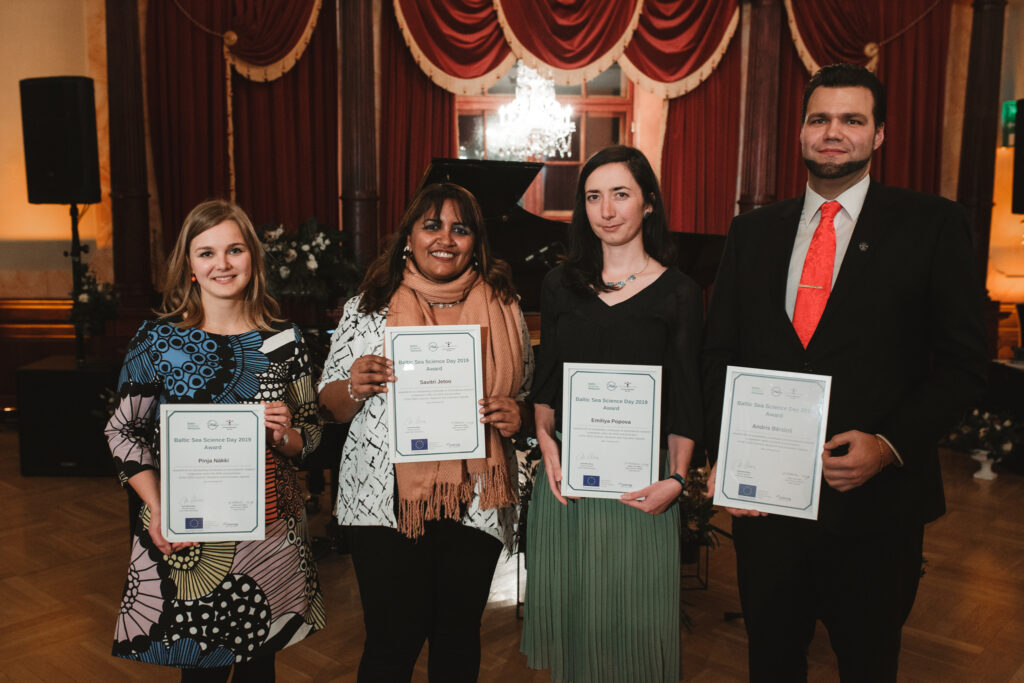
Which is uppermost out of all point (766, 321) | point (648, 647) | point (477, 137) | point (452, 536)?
point (477, 137)

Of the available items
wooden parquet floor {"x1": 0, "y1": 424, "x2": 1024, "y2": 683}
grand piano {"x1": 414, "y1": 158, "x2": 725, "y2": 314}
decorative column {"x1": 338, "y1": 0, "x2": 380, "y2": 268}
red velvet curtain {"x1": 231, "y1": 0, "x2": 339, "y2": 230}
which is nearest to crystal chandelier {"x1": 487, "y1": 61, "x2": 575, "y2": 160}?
decorative column {"x1": 338, "y1": 0, "x2": 380, "y2": 268}

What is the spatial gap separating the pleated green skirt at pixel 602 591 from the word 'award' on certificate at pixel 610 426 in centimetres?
14

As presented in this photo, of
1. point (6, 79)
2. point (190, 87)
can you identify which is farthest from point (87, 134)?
point (6, 79)

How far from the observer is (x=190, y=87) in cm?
583

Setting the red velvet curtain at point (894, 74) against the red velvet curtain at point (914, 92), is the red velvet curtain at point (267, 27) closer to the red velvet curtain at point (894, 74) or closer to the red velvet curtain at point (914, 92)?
the red velvet curtain at point (894, 74)

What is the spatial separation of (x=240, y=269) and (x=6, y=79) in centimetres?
559

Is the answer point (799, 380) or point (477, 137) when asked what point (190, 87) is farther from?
point (799, 380)

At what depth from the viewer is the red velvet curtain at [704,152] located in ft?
21.4

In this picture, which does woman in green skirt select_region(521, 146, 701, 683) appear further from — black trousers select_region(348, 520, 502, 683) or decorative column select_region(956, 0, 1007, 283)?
decorative column select_region(956, 0, 1007, 283)

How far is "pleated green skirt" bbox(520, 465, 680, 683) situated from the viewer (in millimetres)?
1799

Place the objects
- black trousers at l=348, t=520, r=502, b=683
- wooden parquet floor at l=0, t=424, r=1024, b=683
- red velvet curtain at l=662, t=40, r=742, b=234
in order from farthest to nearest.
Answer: red velvet curtain at l=662, t=40, r=742, b=234 → wooden parquet floor at l=0, t=424, r=1024, b=683 → black trousers at l=348, t=520, r=502, b=683

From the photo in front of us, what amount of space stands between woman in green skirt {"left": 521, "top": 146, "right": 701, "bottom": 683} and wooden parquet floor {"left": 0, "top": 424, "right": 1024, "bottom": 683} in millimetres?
853

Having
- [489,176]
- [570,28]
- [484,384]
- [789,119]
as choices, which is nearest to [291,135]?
[570,28]

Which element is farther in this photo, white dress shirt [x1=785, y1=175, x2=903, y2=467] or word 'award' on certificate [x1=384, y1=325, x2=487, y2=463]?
word 'award' on certificate [x1=384, y1=325, x2=487, y2=463]
